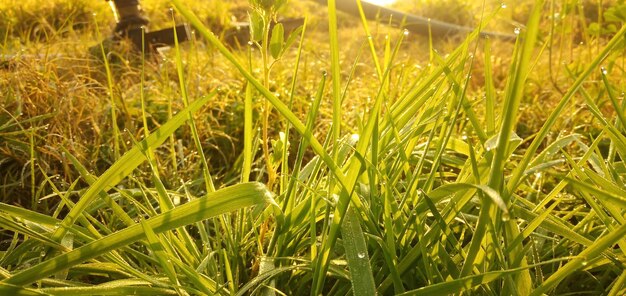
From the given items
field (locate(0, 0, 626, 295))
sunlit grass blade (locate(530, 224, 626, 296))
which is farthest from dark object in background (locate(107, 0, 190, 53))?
sunlit grass blade (locate(530, 224, 626, 296))

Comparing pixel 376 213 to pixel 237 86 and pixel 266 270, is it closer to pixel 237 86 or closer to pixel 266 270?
pixel 266 270

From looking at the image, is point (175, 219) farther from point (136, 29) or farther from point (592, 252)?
point (136, 29)

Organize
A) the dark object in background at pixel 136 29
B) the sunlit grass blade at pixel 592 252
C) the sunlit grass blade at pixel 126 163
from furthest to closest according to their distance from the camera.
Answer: the dark object in background at pixel 136 29
the sunlit grass blade at pixel 126 163
the sunlit grass blade at pixel 592 252

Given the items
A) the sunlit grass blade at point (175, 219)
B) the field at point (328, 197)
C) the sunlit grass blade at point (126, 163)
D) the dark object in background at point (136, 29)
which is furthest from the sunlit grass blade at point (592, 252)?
the dark object in background at point (136, 29)

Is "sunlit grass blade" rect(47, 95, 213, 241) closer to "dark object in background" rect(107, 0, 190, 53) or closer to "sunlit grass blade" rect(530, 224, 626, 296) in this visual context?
"sunlit grass blade" rect(530, 224, 626, 296)

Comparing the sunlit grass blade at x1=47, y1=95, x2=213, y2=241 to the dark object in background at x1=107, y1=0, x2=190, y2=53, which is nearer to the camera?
the sunlit grass blade at x1=47, y1=95, x2=213, y2=241

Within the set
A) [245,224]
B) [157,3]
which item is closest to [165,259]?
[245,224]

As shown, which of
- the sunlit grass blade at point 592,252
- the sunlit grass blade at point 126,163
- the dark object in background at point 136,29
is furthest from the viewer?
the dark object in background at point 136,29

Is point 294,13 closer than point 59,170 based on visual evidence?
No

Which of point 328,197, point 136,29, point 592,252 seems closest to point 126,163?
point 328,197

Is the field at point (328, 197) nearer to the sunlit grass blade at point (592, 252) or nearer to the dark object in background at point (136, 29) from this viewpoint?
the sunlit grass blade at point (592, 252)

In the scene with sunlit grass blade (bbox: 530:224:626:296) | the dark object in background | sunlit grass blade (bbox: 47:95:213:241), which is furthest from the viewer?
the dark object in background
